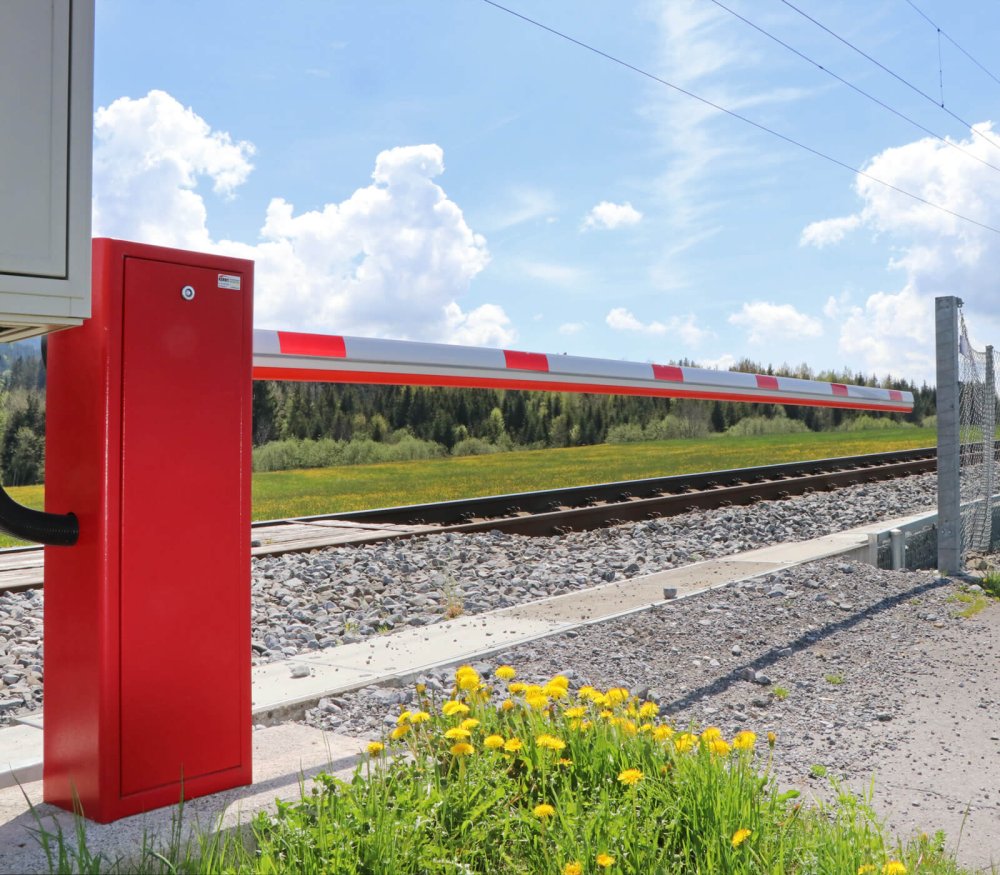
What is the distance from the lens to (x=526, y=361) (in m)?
12.7

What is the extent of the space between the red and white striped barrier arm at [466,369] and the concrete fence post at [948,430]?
15.9ft

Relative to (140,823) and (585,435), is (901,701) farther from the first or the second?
(585,435)

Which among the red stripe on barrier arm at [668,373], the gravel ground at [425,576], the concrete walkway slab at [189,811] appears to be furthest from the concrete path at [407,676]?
the red stripe on barrier arm at [668,373]

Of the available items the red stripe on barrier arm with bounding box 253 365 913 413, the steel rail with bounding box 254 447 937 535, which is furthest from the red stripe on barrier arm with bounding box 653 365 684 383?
the steel rail with bounding box 254 447 937 535

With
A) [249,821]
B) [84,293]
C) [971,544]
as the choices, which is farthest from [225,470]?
[971,544]

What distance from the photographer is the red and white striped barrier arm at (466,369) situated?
9.73 metres

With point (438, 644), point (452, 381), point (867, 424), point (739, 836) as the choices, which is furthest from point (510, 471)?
point (867, 424)

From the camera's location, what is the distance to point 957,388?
10.3m

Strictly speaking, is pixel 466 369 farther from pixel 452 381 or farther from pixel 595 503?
pixel 595 503

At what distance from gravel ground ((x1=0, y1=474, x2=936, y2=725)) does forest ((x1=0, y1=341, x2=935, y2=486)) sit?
212 inches

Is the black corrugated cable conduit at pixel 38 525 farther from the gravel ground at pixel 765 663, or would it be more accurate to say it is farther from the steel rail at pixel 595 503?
the steel rail at pixel 595 503

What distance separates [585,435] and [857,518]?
13514mm

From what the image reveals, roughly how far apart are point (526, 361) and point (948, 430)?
16.6 ft

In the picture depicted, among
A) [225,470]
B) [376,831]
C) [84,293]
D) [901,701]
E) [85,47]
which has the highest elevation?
[85,47]
